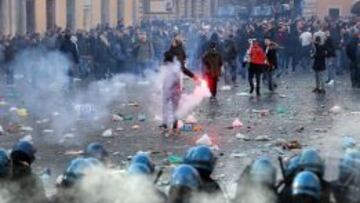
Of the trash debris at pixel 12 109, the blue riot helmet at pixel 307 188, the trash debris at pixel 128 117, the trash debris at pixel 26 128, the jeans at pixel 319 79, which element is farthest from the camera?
the jeans at pixel 319 79

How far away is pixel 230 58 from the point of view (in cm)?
2586

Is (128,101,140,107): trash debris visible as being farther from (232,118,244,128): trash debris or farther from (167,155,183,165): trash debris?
(167,155,183,165): trash debris

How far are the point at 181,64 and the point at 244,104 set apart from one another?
411 cm

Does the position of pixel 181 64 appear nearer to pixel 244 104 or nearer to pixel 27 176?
pixel 244 104

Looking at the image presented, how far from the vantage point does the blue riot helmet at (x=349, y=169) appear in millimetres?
6887

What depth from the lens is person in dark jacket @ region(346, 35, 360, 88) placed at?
78.9 feet

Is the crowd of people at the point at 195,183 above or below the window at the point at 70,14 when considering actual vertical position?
below

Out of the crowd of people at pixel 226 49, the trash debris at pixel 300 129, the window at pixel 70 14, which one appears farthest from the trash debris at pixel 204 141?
the window at pixel 70 14

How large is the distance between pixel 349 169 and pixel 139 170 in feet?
5.32

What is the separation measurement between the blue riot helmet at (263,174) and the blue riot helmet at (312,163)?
0.22m

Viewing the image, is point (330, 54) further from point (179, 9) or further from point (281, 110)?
point (179, 9)

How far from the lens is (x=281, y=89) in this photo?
24.3 meters

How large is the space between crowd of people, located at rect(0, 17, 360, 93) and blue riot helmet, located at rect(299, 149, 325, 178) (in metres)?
15.4

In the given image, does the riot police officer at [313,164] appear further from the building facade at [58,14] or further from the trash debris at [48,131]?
the building facade at [58,14]
